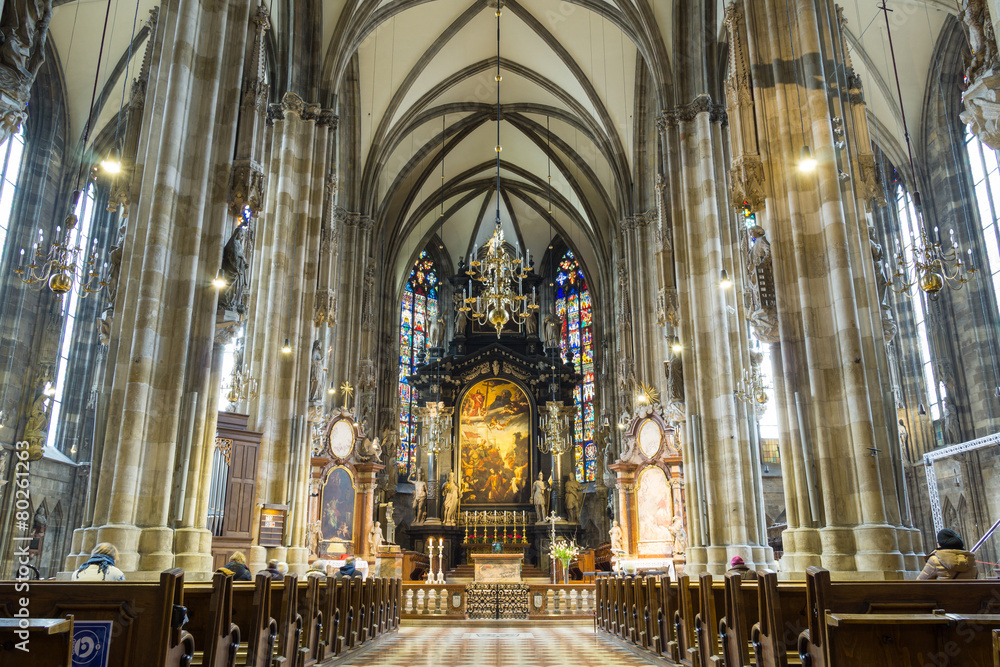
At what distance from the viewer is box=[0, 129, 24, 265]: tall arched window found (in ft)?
55.2

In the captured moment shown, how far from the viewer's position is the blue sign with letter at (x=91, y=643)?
4.21 metres

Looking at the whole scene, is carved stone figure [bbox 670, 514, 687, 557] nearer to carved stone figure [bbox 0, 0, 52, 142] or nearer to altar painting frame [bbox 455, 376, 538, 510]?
altar painting frame [bbox 455, 376, 538, 510]

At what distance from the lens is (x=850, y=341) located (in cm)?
938

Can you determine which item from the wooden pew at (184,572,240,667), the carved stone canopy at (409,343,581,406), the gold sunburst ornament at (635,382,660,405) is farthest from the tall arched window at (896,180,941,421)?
the wooden pew at (184,572,240,667)

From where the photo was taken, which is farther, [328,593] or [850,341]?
[850,341]

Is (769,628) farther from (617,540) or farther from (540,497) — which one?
(540,497)

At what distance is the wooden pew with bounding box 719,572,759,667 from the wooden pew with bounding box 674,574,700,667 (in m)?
1.01

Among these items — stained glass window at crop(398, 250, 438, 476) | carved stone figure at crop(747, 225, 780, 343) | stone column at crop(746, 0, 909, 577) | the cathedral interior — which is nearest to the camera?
stone column at crop(746, 0, 909, 577)

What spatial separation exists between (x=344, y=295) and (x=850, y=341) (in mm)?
17009

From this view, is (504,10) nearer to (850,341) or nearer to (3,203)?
(3,203)

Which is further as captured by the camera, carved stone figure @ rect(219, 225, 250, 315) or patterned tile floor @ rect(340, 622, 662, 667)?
carved stone figure @ rect(219, 225, 250, 315)

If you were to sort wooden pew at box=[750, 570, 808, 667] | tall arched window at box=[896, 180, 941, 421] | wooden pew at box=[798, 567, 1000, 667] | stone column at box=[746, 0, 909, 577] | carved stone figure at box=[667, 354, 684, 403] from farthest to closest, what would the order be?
tall arched window at box=[896, 180, 941, 421], carved stone figure at box=[667, 354, 684, 403], stone column at box=[746, 0, 909, 577], wooden pew at box=[750, 570, 808, 667], wooden pew at box=[798, 567, 1000, 667]

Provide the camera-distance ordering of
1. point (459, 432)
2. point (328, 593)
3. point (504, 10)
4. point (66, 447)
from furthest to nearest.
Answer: point (459, 432) < point (504, 10) < point (66, 447) < point (328, 593)

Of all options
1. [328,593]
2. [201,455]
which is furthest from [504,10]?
[328,593]
